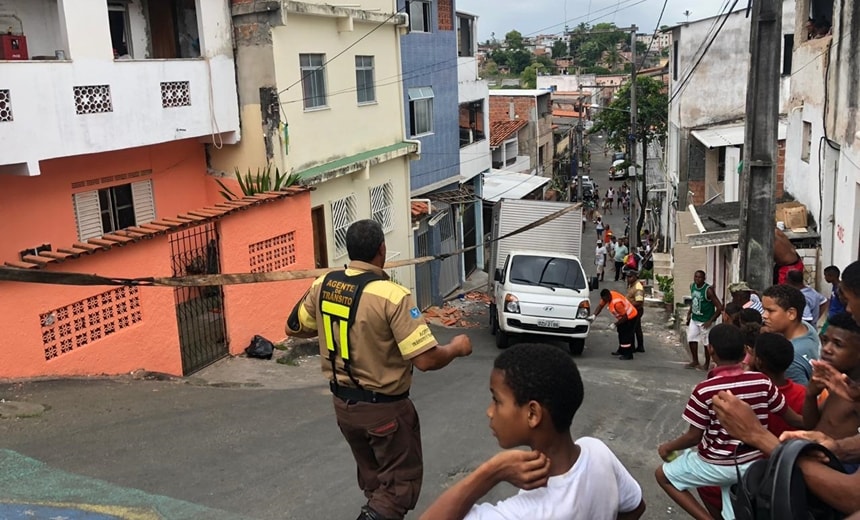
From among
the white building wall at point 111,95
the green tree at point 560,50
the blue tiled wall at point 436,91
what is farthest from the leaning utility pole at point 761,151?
the green tree at point 560,50

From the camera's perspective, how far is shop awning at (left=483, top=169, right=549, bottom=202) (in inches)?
1053

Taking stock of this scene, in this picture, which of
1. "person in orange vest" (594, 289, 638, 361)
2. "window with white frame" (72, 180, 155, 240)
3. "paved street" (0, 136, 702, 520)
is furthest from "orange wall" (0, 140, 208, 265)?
"person in orange vest" (594, 289, 638, 361)

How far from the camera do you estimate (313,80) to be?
549 inches

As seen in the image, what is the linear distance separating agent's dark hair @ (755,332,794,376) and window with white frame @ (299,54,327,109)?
1083 centimetres

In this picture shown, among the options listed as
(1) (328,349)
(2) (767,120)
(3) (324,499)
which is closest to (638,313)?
(2) (767,120)

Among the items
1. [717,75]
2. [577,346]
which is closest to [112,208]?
[577,346]

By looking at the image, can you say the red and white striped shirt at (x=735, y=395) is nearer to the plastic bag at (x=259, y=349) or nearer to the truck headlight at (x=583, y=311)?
the plastic bag at (x=259, y=349)

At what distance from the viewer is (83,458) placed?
17.9 ft

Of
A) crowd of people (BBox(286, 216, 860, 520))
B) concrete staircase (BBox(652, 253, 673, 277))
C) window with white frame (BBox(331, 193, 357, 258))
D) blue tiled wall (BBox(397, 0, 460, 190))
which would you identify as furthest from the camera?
concrete staircase (BBox(652, 253, 673, 277))

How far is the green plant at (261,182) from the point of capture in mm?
11914

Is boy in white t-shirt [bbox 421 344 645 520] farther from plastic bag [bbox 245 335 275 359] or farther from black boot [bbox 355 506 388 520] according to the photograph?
plastic bag [bbox 245 335 275 359]

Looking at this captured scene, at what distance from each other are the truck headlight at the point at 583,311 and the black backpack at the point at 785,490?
35.1 feet

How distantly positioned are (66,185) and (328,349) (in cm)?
830

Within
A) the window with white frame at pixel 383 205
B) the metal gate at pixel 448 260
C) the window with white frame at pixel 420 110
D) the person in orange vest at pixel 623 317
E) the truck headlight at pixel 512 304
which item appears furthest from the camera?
the metal gate at pixel 448 260
